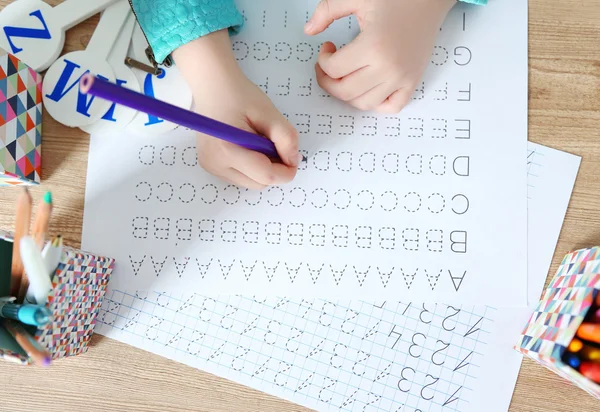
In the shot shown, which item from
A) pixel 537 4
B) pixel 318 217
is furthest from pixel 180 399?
pixel 537 4

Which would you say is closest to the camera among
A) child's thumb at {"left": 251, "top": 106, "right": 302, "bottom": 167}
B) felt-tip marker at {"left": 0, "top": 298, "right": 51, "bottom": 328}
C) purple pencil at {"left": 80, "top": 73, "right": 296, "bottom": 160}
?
purple pencil at {"left": 80, "top": 73, "right": 296, "bottom": 160}

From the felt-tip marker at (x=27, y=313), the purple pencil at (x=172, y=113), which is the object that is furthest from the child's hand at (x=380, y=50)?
the felt-tip marker at (x=27, y=313)

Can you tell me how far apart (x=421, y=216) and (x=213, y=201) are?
20cm

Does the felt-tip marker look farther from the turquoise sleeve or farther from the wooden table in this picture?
the turquoise sleeve

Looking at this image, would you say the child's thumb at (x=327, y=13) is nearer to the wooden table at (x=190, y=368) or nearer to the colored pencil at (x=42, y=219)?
the wooden table at (x=190, y=368)

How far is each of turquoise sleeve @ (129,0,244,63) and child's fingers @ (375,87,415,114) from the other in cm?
17

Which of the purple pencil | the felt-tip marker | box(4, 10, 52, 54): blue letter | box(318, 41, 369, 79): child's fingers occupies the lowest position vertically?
the felt-tip marker

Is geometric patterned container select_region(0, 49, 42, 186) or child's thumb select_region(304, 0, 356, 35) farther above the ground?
child's thumb select_region(304, 0, 356, 35)

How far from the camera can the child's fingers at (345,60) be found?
0.49 meters

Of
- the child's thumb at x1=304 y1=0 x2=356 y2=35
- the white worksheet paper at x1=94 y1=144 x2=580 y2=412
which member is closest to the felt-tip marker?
the white worksheet paper at x1=94 y1=144 x2=580 y2=412

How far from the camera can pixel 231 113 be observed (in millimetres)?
493

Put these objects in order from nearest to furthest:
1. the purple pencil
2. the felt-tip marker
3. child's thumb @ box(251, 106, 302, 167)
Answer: the purple pencil < the felt-tip marker < child's thumb @ box(251, 106, 302, 167)

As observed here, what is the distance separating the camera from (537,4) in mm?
530

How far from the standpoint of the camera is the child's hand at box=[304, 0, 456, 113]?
0.49 m
